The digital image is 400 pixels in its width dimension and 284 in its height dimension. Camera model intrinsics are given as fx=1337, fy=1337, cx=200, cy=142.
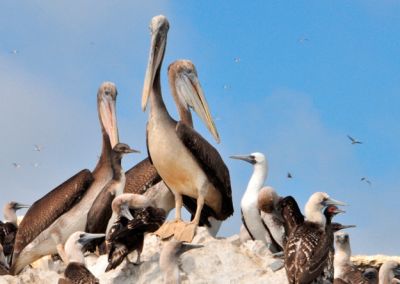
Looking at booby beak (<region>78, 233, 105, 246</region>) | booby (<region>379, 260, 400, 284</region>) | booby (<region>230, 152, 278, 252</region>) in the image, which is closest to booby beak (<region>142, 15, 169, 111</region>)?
booby (<region>230, 152, 278, 252</region>)

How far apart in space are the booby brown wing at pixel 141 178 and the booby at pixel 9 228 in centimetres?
228

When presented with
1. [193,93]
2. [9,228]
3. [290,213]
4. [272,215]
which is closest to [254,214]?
[272,215]

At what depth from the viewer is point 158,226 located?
42.5ft

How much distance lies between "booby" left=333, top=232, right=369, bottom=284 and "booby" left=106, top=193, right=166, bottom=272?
2405 millimetres

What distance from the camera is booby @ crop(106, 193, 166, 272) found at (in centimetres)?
1231

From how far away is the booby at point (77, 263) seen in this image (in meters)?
11.9

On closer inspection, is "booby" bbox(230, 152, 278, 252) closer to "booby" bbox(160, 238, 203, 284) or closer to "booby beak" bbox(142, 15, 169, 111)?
"booby beak" bbox(142, 15, 169, 111)

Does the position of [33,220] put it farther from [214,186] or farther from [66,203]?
[214,186]

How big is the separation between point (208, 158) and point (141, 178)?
6.78 ft

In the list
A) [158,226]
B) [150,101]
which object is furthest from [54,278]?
[150,101]

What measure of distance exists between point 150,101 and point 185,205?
3.76 ft

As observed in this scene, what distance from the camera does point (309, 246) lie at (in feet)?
39.4

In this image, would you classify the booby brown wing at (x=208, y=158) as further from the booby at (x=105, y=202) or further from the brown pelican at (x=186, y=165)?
the booby at (x=105, y=202)

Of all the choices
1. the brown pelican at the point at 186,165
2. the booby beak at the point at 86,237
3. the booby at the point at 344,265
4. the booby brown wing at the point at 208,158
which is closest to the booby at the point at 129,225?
the brown pelican at the point at 186,165
